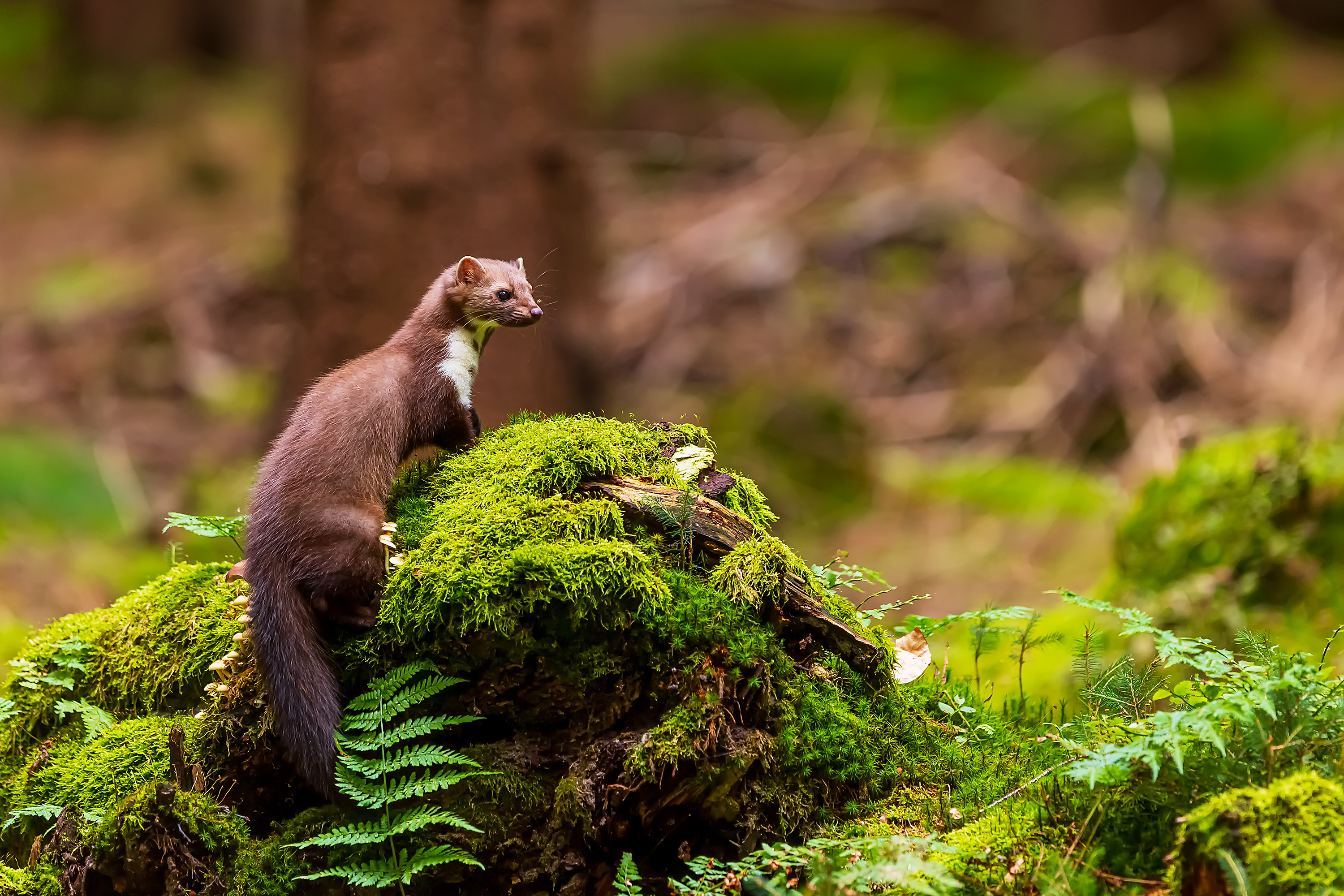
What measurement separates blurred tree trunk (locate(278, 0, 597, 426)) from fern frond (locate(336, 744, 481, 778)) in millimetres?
5905

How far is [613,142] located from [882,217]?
20.4 ft

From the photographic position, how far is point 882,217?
1645 centimetres

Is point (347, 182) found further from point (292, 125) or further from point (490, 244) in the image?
point (292, 125)

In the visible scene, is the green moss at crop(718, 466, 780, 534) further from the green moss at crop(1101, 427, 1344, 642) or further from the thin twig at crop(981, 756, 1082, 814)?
the green moss at crop(1101, 427, 1344, 642)

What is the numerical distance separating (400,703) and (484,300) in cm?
185

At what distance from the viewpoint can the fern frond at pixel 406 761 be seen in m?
3.56

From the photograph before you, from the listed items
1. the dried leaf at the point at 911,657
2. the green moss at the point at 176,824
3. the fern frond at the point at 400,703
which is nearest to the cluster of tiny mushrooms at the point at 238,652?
the green moss at the point at 176,824

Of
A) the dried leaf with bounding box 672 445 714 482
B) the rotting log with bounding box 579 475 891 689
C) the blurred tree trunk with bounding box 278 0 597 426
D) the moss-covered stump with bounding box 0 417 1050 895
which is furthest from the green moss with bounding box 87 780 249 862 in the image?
the blurred tree trunk with bounding box 278 0 597 426

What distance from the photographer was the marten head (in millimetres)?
4824

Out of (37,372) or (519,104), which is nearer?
(519,104)

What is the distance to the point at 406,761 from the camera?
11.7ft

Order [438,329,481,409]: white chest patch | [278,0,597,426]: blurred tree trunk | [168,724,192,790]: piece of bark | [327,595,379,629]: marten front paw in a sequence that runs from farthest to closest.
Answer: [278,0,597,426]: blurred tree trunk → [438,329,481,409]: white chest patch → [327,595,379,629]: marten front paw → [168,724,192,790]: piece of bark

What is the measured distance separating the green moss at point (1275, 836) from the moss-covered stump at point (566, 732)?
2.47 feet

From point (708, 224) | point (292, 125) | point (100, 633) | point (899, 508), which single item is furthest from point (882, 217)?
point (100, 633)
